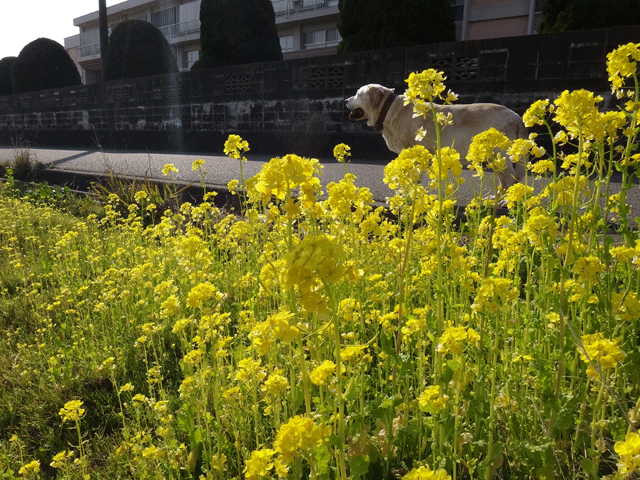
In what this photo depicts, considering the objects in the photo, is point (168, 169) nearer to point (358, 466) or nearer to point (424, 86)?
point (424, 86)

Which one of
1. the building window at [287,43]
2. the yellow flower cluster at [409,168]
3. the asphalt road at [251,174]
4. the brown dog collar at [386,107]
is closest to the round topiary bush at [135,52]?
the building window at [287,43]

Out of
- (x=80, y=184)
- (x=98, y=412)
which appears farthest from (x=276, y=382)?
(x=80, y=184)

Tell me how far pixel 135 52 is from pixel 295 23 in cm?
1001

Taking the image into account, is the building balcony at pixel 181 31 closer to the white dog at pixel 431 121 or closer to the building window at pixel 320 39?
the building window at pixel 320 39

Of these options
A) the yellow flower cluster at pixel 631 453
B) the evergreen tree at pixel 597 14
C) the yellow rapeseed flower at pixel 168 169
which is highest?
the evergreen tree at pixel 597 14

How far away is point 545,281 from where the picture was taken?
2.05 metres

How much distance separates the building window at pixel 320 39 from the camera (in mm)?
26222

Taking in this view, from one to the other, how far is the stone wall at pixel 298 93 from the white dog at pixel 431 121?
363cm

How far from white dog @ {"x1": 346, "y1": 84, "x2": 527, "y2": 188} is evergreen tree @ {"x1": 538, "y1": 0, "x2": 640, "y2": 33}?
22.4ft

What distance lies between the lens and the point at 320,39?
26.9m

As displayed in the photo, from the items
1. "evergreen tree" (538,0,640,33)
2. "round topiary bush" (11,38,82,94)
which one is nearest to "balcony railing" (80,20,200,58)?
"round topiary bush" (11,38,82,94)

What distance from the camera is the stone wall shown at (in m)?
8.38

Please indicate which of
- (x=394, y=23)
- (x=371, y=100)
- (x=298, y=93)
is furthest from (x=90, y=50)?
(x=371, y=100)

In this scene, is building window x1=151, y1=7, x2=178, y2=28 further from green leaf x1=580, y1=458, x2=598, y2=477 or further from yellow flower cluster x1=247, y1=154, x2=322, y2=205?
green leaf x1=580, y1=458, x2=598, y2=477
